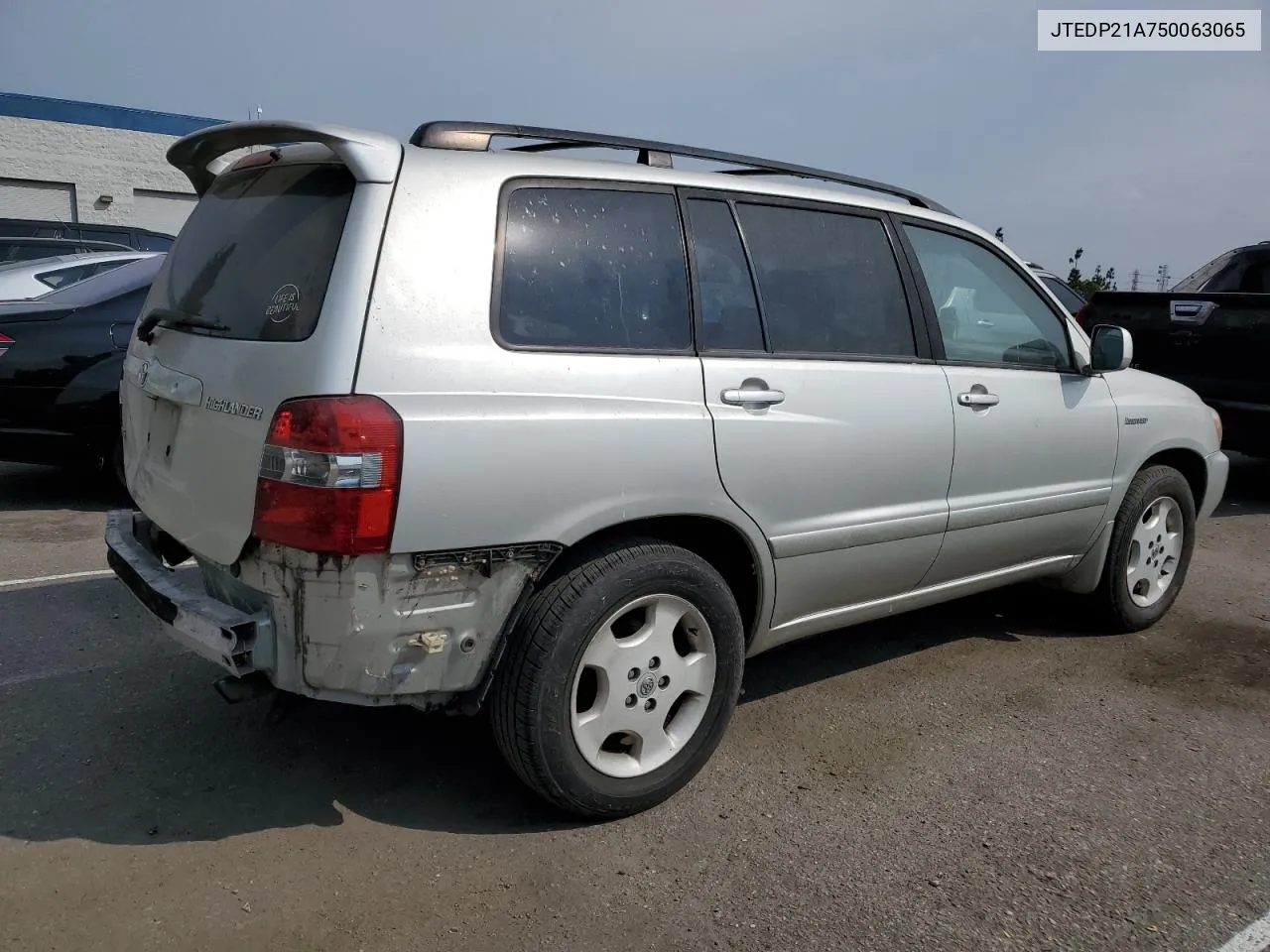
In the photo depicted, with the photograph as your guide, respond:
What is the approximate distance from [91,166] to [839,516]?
3172 cm

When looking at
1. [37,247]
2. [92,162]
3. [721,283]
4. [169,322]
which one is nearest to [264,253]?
[169,322]

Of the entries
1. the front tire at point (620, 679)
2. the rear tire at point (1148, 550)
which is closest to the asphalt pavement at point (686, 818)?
the front tire at point (620, 679)

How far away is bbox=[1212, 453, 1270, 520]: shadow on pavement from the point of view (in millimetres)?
7980

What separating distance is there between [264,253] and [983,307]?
276 centimetres

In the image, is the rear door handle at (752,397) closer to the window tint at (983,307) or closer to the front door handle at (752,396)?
the front door handle at (752,396)

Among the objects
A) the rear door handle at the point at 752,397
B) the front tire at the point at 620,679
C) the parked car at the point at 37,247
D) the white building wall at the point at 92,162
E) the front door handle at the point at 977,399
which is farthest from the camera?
the white building wall at the point at 92,162

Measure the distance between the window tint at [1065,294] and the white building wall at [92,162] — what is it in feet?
83.0

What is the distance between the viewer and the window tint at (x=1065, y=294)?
33.8 feet

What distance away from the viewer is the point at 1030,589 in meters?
5.59

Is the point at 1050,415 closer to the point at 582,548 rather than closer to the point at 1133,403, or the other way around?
the point at 1133,403

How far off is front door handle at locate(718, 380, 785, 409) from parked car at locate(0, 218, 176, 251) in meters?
13.7

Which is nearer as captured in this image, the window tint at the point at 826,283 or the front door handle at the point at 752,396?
the front door handle at the point at 752,396

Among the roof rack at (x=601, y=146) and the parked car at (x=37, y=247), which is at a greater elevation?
the parked car at (x=37, y=247)

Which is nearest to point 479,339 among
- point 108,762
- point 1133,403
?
point 108,762
